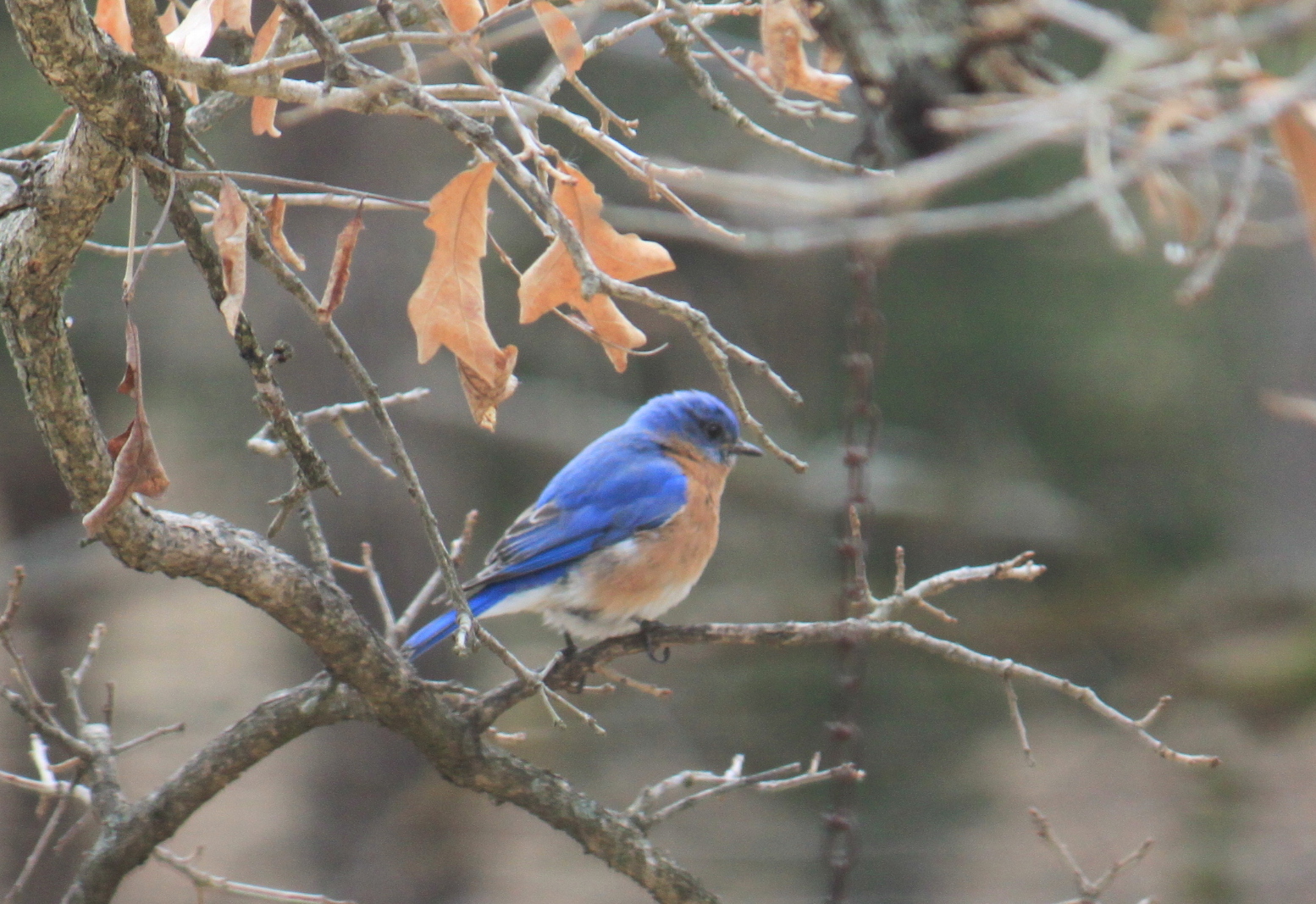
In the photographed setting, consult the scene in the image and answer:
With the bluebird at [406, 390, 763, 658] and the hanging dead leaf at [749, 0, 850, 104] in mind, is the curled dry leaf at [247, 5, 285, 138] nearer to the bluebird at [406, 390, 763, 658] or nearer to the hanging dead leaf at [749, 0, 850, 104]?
the hanging dead leaf at [749, 0, 850, 104]

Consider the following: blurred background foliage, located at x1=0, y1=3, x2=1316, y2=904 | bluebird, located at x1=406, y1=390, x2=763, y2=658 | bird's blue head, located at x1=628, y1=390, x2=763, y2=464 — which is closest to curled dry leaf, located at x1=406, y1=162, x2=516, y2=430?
bluebird, located at x1=406, y1=390, x2=763, y2=658

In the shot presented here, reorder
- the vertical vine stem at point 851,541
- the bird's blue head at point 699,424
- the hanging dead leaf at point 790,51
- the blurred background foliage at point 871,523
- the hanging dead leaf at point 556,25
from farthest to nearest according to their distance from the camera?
the blurred background foliage at point 871,523 → the bird's blue head at point 699,424 → the vertical vine stem at point 851,541 → the hanging dead leaf at point 790,51 → the hanging dead leaf at point 556,25

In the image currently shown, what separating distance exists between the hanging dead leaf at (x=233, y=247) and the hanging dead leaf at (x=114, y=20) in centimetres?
47

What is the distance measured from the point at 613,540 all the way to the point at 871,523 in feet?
8.68

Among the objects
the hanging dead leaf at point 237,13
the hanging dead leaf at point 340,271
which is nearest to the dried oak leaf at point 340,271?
the hanging dead leaf at point 340,271

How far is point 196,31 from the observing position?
197 cm

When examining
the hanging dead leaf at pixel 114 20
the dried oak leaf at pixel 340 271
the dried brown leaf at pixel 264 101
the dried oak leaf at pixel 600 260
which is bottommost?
the dried oak leaf at pixel 600 260

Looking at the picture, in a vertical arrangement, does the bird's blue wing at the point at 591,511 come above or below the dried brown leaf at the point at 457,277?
below

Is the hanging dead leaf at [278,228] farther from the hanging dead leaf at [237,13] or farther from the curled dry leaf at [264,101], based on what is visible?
the hanging dead leaf at [237,13]

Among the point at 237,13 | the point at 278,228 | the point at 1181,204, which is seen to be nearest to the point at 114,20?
the point at 237,13

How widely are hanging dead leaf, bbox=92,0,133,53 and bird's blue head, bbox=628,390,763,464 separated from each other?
8.91 feet

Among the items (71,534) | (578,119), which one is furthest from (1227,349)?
(578,119)

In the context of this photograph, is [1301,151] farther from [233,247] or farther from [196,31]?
[196,31]

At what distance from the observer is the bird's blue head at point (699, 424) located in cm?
468
